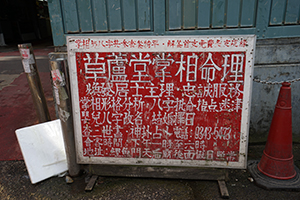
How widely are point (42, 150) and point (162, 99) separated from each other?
70.7 inches

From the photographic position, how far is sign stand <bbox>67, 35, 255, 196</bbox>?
7.40 feet

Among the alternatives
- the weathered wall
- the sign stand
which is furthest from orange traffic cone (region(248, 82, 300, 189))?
the weathered wall

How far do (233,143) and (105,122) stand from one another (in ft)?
4.89

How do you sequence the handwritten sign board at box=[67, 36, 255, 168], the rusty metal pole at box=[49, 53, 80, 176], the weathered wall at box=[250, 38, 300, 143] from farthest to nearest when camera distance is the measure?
the weathered wall at box=[250, 38, 300, 143] < the rusty metal pole at box=[49, 53, 80, 176] < the handwritten sign board at box=[67, 36, 255, 168]

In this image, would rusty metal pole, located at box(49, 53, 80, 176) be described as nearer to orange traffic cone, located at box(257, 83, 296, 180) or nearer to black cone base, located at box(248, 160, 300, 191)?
black cone base, located at box(248, 160, 300, 191)

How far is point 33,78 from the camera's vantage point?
338cm

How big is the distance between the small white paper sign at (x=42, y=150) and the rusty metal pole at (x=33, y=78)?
70 centimetres

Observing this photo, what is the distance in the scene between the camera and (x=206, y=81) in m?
2.31

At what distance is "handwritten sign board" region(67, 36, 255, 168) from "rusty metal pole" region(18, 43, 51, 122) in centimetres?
132

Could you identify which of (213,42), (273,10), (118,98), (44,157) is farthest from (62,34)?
(273,10)

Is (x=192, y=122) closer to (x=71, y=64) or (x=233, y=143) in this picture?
(x=233, y=143)

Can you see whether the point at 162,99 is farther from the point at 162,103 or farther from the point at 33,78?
the point at 33,78

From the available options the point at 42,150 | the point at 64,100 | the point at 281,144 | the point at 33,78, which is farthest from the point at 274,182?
the point at 33,78

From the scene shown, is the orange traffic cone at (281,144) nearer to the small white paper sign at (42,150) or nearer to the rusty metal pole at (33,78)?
the small white paper sign at (42,150)
